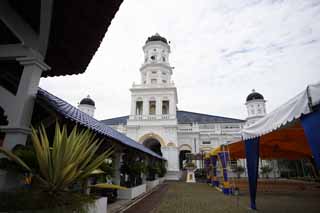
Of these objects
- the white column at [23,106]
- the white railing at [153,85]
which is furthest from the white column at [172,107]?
the white column at [23,106]

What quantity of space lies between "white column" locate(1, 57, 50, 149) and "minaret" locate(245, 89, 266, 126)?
28.9 m

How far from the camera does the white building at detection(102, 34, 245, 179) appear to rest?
21000mm

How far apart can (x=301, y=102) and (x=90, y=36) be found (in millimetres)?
4109

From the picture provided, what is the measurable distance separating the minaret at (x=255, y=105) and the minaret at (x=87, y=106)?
81.6 feet

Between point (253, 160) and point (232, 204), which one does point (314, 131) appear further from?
point (232, 204)

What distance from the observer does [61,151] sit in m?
2.32

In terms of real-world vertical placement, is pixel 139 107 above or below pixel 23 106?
above

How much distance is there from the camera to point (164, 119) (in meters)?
21.6

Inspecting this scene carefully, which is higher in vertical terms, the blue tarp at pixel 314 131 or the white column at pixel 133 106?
the white column at pixel 133 106

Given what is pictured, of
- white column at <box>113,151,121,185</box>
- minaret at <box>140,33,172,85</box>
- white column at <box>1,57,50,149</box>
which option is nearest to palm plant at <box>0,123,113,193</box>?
white column at <box>1,57,50,149</box>

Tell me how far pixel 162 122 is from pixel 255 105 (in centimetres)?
1656

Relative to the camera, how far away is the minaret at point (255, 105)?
27.6 m

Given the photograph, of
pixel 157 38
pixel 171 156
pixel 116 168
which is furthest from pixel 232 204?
pixel 157 38

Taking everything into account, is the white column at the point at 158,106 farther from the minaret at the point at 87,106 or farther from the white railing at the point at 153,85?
the minaret at the point at 87,106
